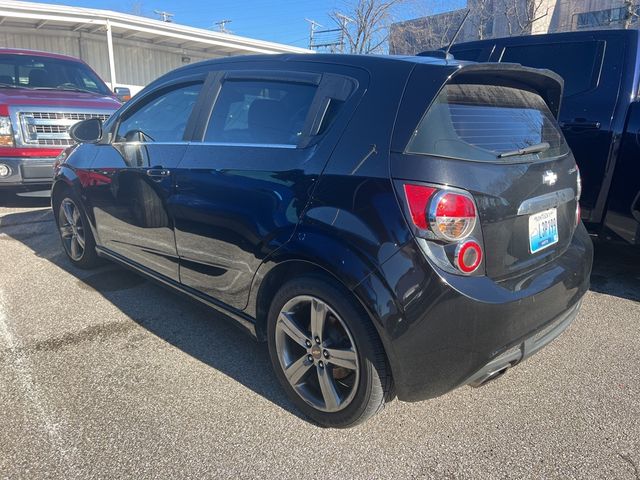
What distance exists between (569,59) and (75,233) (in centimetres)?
472

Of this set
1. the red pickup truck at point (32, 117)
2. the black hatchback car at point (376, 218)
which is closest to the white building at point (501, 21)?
the red pickup truck at point (32, 117)

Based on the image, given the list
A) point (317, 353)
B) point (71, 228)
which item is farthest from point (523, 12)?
point (317, 353)

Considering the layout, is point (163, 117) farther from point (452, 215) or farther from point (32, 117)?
point (32, 117)

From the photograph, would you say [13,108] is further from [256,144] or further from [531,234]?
[531,234]

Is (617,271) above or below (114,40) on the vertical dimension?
below

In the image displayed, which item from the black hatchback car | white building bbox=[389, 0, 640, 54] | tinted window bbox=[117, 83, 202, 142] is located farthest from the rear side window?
white building bbox=[389, 0, 640, 54]

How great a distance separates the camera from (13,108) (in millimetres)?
6133

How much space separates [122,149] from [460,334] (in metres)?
2.77

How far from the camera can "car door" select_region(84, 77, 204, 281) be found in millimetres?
3121

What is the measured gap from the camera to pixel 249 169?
256 centimetres

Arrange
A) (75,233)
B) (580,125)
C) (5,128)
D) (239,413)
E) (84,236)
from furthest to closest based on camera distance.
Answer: (5,128) → (75,233) → (84,236) → (580,125) → (239,413)

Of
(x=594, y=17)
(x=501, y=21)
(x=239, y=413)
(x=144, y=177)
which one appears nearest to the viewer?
(x=239, y=413)

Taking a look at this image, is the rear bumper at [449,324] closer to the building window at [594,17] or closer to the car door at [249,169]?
the car door at [249,169]

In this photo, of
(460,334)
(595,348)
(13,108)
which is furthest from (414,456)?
(13,108)
